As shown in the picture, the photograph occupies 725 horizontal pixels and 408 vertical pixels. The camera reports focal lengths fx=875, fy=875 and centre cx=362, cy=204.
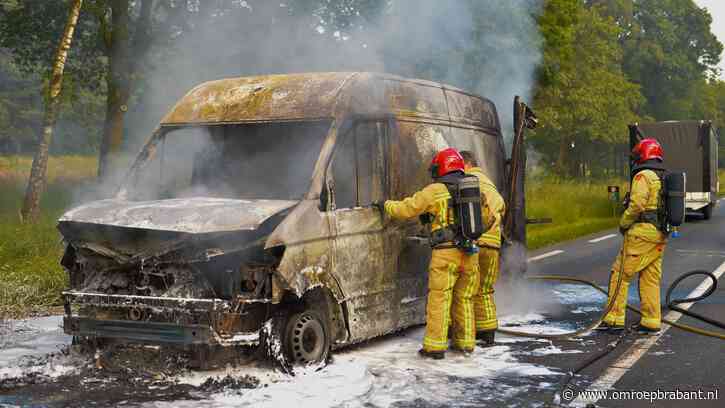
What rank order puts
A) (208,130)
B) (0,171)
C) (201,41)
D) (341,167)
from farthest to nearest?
(0,171) → (201,41) → (208,130) → (341,167)

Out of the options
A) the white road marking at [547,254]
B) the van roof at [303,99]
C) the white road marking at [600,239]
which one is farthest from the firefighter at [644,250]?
the white road marking at [600,239]

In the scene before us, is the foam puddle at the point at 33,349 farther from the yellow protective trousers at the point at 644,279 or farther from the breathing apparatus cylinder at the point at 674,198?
the breathing apparatus cylinder at the point at 674,198

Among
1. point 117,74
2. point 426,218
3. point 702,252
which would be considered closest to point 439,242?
point 426,218

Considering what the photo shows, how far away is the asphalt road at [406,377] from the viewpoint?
555 cm

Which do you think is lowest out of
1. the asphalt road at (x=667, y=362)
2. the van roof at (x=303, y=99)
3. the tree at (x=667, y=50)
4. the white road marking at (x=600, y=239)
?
the asphalt road at (x=667, y=362)

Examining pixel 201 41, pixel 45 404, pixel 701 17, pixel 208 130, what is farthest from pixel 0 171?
pixel 701 17

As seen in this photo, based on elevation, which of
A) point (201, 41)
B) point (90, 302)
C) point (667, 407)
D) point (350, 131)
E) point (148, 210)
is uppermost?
point (201, 41)

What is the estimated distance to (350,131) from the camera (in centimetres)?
690

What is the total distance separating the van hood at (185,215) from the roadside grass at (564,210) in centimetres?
1167

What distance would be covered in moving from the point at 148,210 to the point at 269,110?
145 cm

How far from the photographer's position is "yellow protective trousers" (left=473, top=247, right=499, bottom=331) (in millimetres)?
7504

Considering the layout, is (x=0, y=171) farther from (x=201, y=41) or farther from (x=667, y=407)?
(x=667, y=407)

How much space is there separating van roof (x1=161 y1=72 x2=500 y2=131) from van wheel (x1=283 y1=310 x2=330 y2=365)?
161 cm

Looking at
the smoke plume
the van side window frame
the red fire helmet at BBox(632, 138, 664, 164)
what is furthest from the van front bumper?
the smoke plume
